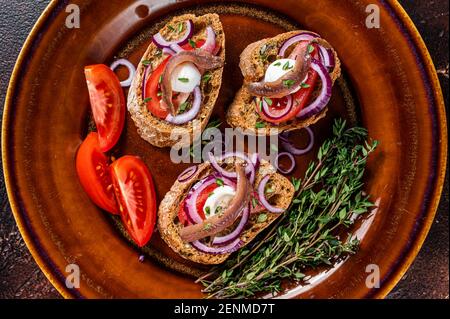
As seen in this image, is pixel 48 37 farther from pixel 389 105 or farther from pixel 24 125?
pixel 389 105

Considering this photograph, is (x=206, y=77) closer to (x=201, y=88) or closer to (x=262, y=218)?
(x=201, y=88)

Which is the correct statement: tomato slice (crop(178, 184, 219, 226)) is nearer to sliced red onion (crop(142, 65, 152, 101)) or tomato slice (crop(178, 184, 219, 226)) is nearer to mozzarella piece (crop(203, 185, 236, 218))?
mozzarella piece (crop(203, 185, 236, 218))

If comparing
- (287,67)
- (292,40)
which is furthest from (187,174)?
(292,40)

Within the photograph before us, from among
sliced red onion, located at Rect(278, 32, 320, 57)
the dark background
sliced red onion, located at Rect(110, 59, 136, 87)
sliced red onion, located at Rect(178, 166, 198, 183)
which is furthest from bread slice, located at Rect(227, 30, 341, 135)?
the dark background

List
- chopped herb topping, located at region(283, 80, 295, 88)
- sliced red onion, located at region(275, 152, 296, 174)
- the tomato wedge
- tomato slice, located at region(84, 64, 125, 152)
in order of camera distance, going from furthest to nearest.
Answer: sliced red onion, located at region(275, 152, 296, 174), tomato slice, located at region(84, 64, 125, 152), the tomato wedge, chopped herb topping, located at region(283, 80, 295, 88)

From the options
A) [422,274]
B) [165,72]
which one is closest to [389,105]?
[422,274]

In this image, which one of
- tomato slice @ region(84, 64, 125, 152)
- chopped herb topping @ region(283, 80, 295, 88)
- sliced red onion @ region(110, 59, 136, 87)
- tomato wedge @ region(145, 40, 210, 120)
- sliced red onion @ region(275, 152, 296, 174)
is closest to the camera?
chopped herb topping @ region(283, 80, 295, 88)
